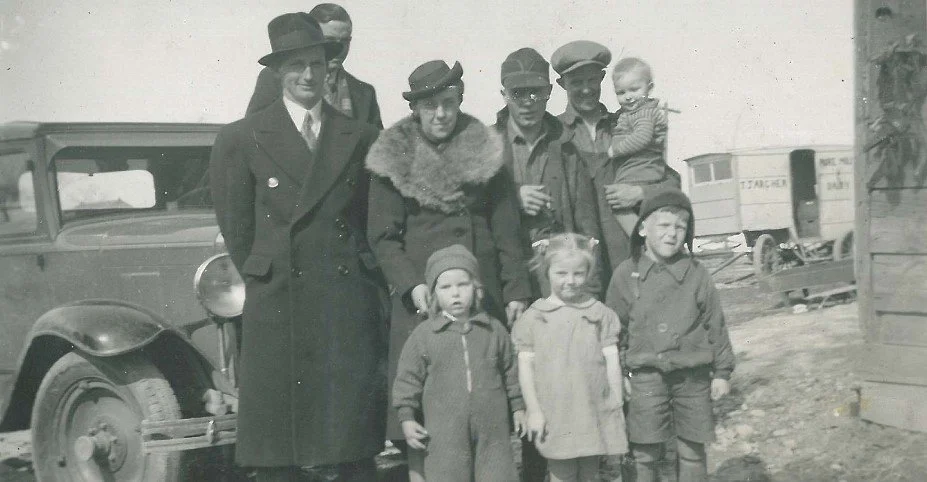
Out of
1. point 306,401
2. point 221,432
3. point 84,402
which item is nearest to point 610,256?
point 306,401

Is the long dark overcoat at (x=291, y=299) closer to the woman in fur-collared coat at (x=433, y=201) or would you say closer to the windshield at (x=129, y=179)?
the woman in fur-collared coat at (x=433, y=201)

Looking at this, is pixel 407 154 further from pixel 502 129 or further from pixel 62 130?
pixel 62 130

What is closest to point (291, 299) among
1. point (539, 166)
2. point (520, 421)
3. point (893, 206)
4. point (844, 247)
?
point (520, 421)

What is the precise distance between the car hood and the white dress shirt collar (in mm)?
1430

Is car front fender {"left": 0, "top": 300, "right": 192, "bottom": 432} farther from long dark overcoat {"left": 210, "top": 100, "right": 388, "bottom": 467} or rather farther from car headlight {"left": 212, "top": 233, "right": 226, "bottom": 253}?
long dark overcoat {"left": 210, "top": 100, "right": 388, "bottom": 467}

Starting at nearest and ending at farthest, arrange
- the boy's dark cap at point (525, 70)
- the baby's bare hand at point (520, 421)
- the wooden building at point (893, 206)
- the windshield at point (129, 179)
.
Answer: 1. the baby's bare hand at point (520, 421)
2. the boy's dark cap at point (525, 70)
3. the wooden building at point (893, 206)
4. the windshield at point (129, 179)

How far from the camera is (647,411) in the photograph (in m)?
3.50

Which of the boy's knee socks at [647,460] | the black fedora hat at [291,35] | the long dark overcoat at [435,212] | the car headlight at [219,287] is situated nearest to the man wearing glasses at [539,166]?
the long dark overcoat at [435,212]

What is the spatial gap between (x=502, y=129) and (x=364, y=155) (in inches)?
27.1

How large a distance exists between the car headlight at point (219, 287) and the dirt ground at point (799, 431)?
1.54 meters

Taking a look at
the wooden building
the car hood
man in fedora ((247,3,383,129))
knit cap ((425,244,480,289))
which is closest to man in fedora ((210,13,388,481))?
knit cap ((425,244,480,289))

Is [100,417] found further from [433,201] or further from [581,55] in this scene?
[581,55]

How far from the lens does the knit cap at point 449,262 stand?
3258 millimetres

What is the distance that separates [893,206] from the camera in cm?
510
